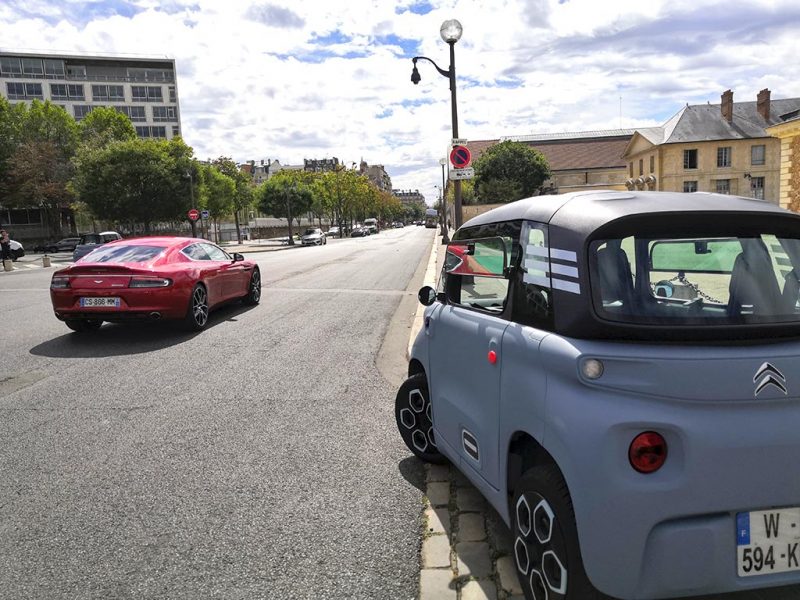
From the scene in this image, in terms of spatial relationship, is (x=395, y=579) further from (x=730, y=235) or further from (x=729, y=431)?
(x=730, y=235)

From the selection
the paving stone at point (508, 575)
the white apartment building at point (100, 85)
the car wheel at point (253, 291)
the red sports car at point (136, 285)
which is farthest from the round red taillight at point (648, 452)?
the white apartment building at point (100, 85)

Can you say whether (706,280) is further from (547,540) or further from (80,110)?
(80,110)

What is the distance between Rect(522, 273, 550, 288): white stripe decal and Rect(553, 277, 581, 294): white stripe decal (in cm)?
5

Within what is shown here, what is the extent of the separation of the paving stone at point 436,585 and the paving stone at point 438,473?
1.03 metres

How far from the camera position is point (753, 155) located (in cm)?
6328

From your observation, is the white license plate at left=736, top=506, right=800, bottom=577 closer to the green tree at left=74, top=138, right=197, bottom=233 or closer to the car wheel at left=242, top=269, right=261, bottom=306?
the car wheel at left=242, top=269, right=261, bottom=306

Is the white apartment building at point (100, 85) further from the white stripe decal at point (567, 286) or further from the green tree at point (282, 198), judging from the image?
the white stripe decal at point (567, 286)

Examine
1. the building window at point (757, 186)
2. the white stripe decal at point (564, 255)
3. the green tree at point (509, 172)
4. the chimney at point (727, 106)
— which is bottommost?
the white stripe decal at point (564, 255)

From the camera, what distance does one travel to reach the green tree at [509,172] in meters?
73.6

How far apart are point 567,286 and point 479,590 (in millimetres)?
1384

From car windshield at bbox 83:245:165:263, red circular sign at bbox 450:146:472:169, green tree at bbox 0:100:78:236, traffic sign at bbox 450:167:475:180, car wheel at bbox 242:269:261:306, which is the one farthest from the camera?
green tree at bbox 0:100:78:236

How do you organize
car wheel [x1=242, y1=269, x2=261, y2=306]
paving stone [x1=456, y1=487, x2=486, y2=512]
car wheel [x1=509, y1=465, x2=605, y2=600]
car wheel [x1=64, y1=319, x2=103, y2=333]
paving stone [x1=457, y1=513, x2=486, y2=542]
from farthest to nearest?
car wheel [x1=242, y1=269, x2=261, y2=306]
car wheel [x1=64, y1=319, x2=103, y2=333]
paving stone [x1=456, y1=487, x2=486, y2=512]
paving stone [x1=457, y1=513, x2=486, y2=542]
car wheel [x1=509, y1=465, x2=605, y2=600]

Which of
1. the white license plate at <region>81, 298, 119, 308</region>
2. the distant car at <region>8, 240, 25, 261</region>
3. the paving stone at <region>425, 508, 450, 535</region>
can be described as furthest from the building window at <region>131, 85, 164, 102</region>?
the paving stone at <region>425, 508, 450, 535</region>

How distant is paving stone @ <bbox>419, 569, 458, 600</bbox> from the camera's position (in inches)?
102
